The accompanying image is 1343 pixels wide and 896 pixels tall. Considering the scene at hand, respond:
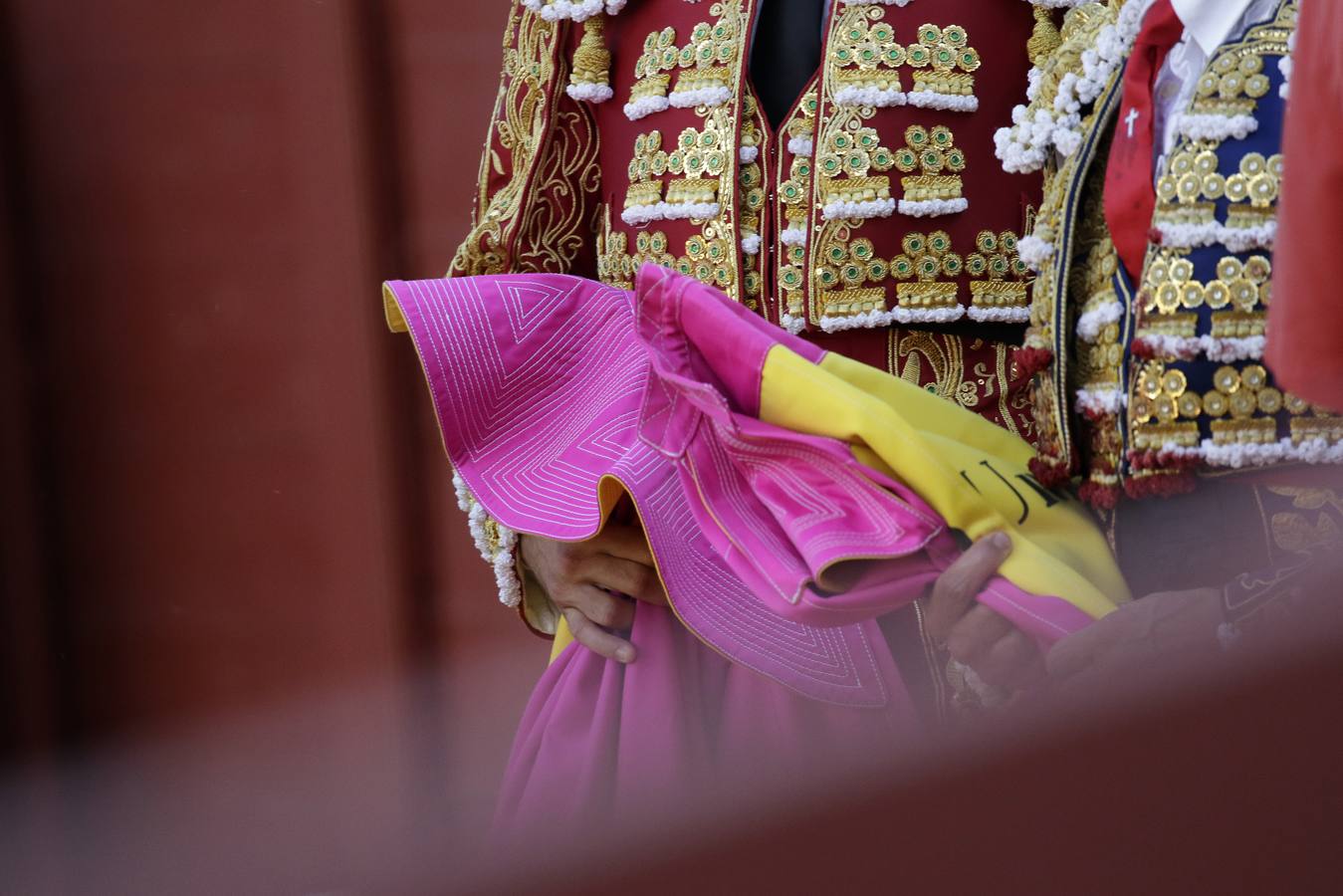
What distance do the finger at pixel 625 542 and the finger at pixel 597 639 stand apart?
0.28 feet

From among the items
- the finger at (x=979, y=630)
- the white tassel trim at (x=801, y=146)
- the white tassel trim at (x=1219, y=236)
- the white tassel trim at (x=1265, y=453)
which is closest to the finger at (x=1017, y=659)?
the finger at (x=979, y=630)

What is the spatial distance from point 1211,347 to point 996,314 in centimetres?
46

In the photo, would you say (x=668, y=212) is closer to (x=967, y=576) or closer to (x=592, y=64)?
(x=592, y=64)

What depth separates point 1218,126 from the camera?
0.92 m

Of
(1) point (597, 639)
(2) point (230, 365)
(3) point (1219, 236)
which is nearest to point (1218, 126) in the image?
(3) point (1219, 236)

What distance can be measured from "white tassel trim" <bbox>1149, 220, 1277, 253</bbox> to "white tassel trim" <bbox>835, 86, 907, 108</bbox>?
48 centimetres

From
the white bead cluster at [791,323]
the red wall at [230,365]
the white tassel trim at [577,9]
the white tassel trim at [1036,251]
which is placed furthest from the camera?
the red wall at [230,365]

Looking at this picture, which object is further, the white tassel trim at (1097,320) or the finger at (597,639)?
the finger at (597,639)

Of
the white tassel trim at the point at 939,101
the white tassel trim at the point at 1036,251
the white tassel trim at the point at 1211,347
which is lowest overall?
the white tassel trim at the point at 1211,347

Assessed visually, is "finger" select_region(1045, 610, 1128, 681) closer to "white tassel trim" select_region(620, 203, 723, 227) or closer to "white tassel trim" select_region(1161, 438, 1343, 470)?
"white tassel trim" select_region(1161, 438, 1343, 470)

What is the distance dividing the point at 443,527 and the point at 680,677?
1.38 metres

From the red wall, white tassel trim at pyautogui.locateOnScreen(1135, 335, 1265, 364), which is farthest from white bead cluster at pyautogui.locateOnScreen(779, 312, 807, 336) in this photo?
the red wall

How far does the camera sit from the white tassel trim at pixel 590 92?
5.07 ft

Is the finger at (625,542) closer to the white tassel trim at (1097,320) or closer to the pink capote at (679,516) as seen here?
the pink capote at (679,516)
